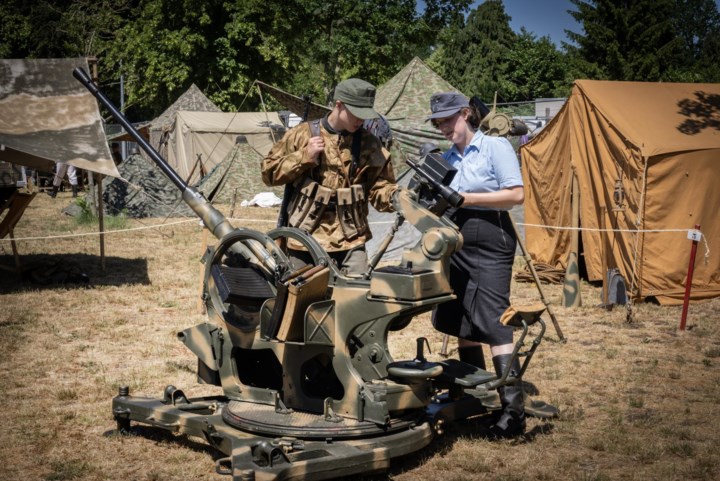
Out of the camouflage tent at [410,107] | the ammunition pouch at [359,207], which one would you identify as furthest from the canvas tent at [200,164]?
the ammunition pouch at [359,207]

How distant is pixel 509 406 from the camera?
5164 mm

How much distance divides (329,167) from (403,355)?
2580 millimetres

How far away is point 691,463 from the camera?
190 inches

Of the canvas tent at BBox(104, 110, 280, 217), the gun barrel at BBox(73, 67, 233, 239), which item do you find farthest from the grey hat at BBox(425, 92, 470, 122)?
the canvas tent at BBox(104, 110, 280, 217)

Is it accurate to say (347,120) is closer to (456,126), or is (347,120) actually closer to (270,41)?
(456,126)

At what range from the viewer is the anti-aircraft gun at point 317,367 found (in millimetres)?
4465

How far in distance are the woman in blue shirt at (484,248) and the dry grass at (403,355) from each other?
50cm

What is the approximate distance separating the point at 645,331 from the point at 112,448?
18.7ft

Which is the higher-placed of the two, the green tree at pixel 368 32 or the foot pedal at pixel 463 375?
the green tree at pixel 368 32

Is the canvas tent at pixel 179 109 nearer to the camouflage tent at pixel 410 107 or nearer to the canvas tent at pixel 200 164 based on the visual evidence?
the canvas tent at pixel 200 164

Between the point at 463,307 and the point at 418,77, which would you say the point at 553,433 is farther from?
the point at 418,77

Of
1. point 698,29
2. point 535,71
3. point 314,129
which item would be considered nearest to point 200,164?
point 314,129

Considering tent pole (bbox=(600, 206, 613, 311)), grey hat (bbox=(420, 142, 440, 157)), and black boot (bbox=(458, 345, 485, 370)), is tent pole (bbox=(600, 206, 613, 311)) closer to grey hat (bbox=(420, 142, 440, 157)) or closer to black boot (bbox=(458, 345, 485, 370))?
black boot (bbox=(458, 345, 485, 370))

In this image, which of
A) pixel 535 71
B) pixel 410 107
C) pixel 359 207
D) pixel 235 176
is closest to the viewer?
pixel 359 207
